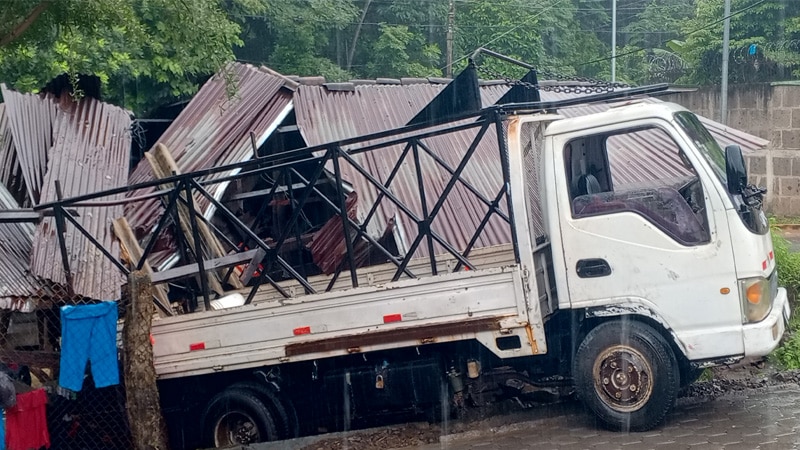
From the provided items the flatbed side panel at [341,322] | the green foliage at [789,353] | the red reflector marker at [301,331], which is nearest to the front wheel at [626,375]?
the flatbed side panel at [341,322]

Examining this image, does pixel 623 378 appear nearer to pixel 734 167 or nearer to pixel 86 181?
pixel 734 167

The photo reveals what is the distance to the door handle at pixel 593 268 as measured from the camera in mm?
5863

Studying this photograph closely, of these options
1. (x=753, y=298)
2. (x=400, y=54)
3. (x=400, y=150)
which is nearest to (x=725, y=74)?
(x=400, y=54)

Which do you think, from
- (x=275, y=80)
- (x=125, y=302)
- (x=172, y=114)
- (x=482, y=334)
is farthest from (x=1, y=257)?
(x=172, y=114)

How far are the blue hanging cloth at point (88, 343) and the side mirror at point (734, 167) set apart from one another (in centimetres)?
480

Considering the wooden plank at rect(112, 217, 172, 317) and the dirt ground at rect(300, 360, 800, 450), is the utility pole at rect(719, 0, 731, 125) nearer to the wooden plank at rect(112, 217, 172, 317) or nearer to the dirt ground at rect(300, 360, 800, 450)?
the dirt ground at rect(300, 360, 800, 450)

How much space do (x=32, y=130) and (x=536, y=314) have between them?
21.1 ft

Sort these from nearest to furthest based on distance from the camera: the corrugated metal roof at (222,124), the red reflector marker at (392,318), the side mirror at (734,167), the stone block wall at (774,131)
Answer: the side mirror at (734,167)
the red reflector marker at (392,318)
the corrugated metal roof at (222,124)
the stone block wall at (774,131)

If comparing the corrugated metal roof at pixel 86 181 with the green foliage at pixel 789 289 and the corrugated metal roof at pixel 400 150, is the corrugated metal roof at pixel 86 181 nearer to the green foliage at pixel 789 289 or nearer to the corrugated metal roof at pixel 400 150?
the corrugated metal roof at pixel 400 150

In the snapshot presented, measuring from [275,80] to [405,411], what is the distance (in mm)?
6384

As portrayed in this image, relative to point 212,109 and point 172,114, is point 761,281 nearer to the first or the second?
point 212,109

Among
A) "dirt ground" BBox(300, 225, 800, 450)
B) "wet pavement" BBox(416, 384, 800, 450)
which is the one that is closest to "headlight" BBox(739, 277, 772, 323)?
"wet pavement" BBox(416, 384, 800, 450)

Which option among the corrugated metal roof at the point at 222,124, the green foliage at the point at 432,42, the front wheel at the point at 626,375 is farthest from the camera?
A: the green foliage at the point at 432,42

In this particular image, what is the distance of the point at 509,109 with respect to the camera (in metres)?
6.09
